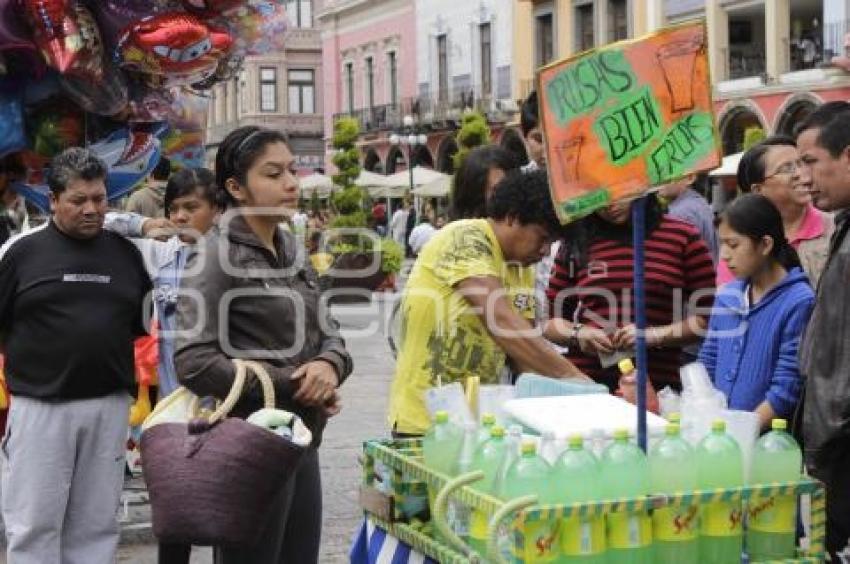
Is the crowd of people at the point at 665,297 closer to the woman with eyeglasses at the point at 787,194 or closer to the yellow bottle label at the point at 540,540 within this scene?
the woman with eyeglasses at the point at 787,194

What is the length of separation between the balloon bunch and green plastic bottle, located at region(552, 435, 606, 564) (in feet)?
10.8

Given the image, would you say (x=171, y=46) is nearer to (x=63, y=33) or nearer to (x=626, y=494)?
(x=63, y=33)

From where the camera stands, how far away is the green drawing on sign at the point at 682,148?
11.9 feet

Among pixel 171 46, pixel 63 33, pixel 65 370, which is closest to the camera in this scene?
pixel 65 370

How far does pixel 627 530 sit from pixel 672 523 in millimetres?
127

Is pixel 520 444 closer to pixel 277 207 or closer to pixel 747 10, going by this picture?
pixel 277 207

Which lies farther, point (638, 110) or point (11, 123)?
point (11, 123)

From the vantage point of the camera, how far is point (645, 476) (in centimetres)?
337

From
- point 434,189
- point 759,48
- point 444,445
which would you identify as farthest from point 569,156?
point 434,189

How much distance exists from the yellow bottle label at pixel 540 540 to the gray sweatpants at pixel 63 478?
7.53ft

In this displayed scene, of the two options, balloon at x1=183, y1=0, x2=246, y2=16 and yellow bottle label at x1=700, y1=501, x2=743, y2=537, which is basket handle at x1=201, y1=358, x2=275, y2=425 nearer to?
yellow bottle label at x1=700, y1=501, x2=743, y2=537

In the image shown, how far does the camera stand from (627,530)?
3277mm

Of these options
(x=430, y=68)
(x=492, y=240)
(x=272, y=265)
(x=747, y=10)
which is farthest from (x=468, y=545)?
(x=430, y=68)

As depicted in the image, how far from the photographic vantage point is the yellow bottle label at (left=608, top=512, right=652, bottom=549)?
10.7 ft
